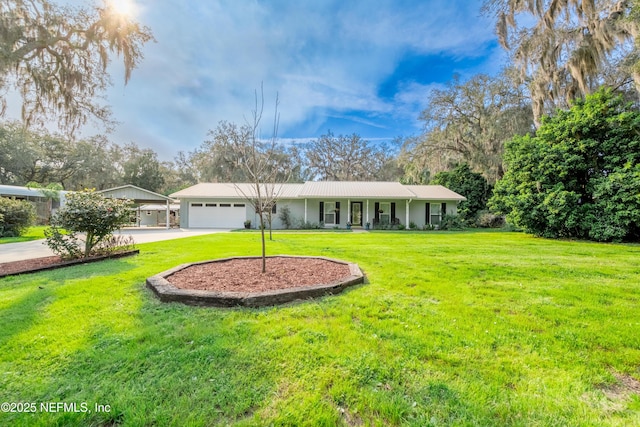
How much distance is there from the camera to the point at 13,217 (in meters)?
11.8

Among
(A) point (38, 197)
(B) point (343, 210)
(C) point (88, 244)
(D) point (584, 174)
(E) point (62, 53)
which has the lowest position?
(C) point (88, 244)

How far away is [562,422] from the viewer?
170 cm

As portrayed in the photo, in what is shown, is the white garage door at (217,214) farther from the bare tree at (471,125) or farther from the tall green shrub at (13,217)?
the bare tree at (471,125)

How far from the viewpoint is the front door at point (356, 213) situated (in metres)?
19.2

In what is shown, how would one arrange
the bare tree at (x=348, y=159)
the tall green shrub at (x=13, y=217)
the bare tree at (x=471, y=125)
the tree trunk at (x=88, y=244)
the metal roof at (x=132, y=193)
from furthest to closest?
the bare tree at (x=348, y=159) → the metal roof at (x=132, y=193) → the bare tree at (x=471, y=125) → the tall green shrub at (x=13, y=217) → the tree trunk at (x=88, y=244)

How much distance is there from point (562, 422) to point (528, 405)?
0.17 metres

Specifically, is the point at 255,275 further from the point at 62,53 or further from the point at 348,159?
the point at 348,159

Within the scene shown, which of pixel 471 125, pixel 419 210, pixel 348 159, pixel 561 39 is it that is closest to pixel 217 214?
pixel 419 210

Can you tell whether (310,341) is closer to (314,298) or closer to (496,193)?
(314,298)

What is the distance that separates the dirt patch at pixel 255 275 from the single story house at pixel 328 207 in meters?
12.3

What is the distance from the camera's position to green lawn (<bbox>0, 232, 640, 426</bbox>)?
1.77 metres

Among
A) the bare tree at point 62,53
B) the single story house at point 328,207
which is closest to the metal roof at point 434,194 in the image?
the single story house at point 328,207

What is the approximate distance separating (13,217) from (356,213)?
57.5 ft

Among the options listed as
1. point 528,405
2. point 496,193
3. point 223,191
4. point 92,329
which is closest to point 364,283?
point 528,405
